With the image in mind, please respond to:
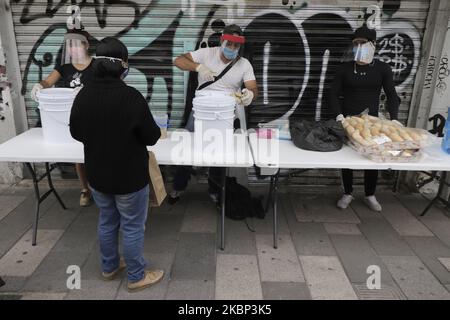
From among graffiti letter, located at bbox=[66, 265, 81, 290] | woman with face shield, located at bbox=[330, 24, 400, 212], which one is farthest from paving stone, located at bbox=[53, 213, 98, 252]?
woman with face shield, located at bbox=[330, 24, 400, 212]

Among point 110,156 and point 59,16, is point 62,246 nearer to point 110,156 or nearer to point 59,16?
point 110,156

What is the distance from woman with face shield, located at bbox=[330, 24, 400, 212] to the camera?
375cm

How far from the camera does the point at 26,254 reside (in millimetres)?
3291

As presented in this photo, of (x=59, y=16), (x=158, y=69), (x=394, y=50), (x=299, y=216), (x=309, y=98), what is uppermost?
(x=59, y=16)

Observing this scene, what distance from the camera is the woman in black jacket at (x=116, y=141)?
2270 millimetres

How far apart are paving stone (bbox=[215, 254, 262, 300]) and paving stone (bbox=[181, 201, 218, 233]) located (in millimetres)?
531

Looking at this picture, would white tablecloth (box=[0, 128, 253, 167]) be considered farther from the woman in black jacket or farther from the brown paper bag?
the woman in black jacket

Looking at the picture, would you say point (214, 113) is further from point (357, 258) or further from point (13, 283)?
point (13, 283)

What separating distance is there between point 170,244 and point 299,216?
58.5 inches

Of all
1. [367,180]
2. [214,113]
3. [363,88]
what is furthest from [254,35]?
[367,180]

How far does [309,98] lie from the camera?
4602mm

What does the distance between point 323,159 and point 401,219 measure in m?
1.61

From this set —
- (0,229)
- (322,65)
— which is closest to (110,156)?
(0,229)

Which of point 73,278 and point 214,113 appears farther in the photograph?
point 214,113
